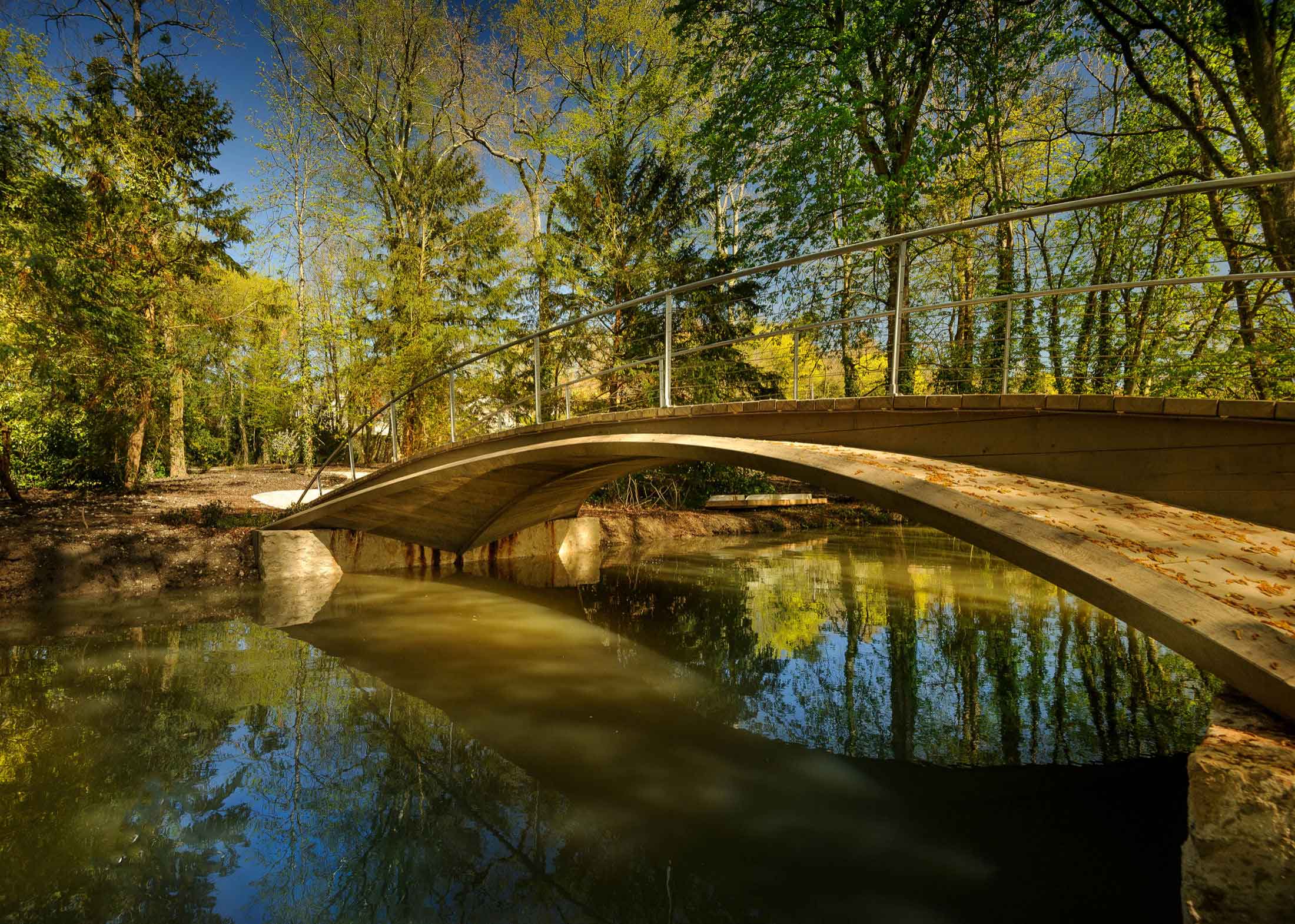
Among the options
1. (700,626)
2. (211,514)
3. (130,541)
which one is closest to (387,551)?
(211,514)

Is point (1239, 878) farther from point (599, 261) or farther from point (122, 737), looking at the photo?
point (599, 261)

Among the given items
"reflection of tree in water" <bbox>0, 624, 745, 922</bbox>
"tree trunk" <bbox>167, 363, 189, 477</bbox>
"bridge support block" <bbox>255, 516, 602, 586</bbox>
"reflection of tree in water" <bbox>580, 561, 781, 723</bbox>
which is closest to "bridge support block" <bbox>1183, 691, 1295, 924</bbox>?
"reflection of tree in water" <bbox>0, 624, 745, 922</bbox>

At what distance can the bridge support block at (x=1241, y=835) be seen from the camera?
5.79 ft

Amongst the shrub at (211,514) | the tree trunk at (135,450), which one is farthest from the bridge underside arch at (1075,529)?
the tree trunk at (135,450)

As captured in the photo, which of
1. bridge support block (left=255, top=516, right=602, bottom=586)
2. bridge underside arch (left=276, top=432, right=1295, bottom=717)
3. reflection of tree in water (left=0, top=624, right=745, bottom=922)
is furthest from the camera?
bridge support block (left=255, top=516, right=602, bottom=586)

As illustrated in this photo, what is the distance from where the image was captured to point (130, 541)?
29.3 ft

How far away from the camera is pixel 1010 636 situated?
6.55 metres

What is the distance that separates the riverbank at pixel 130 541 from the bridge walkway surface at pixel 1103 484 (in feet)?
26.8

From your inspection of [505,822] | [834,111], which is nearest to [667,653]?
[505,822]

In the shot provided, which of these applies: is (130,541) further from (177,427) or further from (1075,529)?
(1075,529)

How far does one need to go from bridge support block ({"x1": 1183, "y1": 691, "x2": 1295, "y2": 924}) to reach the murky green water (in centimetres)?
80

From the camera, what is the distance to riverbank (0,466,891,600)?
26.2 ft

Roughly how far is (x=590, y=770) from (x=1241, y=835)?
301 centimetres

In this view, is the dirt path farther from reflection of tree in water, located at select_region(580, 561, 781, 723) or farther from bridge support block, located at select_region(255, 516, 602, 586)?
reflection of tree in water, located at select_region(580, 561, 781, 723)
